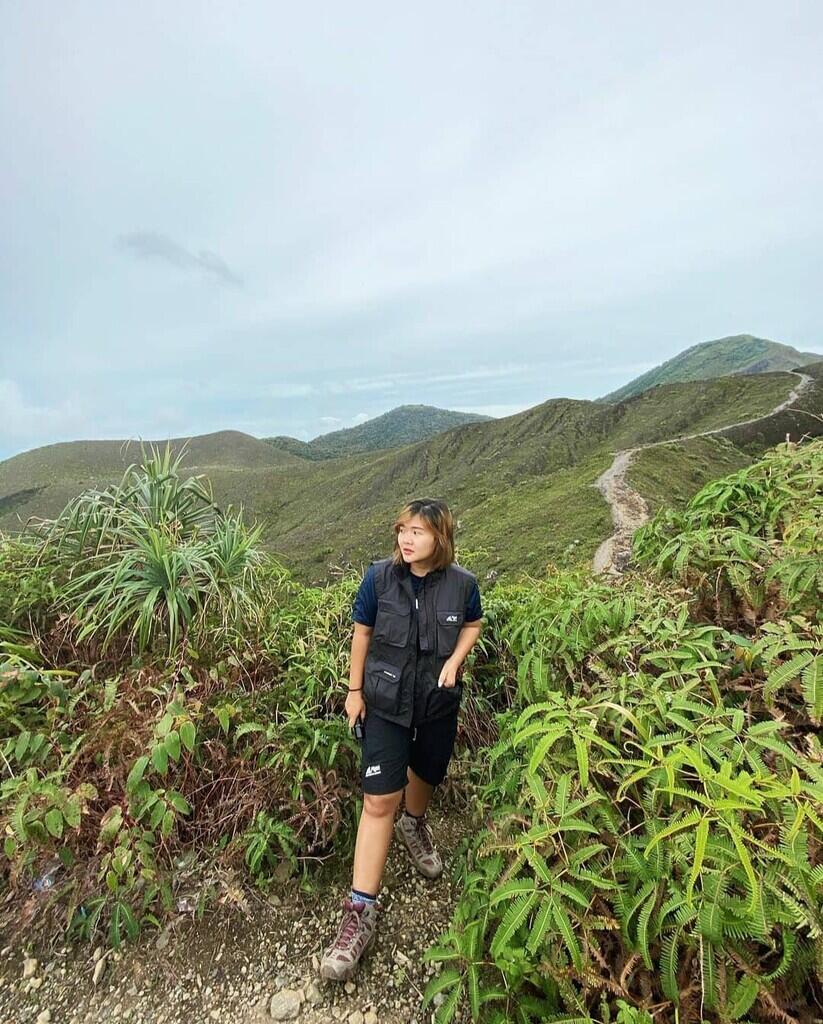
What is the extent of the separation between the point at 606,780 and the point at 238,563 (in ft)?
7.92

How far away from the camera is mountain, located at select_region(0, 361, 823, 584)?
19109 mm

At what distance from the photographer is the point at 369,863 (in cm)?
212

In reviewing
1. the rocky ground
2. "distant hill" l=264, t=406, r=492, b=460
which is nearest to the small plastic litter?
the rocky ground

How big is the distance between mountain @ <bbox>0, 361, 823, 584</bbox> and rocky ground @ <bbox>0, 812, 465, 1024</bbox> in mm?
2009

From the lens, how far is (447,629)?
2301 millimetres

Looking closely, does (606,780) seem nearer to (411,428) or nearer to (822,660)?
(822,660)

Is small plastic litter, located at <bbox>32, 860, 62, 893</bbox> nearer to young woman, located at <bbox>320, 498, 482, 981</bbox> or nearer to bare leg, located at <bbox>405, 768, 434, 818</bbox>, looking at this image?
young woman, located at <bbox>320, 498, 482, 981</bbox>

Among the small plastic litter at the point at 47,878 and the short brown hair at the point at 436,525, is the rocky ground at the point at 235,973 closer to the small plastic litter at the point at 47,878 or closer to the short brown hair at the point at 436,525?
the small plastic litter at the point at 47,878

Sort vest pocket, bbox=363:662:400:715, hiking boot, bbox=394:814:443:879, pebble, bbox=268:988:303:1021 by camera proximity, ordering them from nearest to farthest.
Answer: pebble, bbox=268:988:303:1021
vest pocket, bbox=363:662:400:715
hiking boot, bbox=394:814:443:879

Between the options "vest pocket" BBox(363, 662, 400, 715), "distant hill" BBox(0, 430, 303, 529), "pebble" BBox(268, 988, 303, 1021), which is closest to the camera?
"pebble" BBox(268, 988, 303, 1021)

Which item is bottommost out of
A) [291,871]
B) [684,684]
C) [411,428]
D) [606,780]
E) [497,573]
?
[497,573]

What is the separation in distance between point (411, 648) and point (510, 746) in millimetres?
649

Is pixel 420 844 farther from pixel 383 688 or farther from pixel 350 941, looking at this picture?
pixel 383 688

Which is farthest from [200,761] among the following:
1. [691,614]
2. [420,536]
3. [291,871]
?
[691,614]
